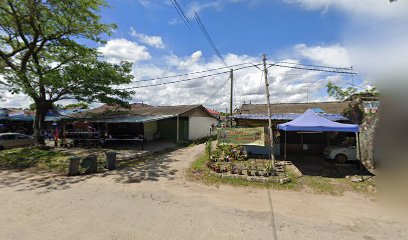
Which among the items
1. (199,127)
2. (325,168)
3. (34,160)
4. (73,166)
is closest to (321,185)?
(325,168)

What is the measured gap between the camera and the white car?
1222cm

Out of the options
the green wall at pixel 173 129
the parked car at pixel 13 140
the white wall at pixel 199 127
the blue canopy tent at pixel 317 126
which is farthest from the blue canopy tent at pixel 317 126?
the parked car at pixel 13 140

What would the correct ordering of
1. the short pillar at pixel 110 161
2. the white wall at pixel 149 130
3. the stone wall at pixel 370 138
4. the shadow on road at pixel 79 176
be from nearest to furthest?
the stone wall at pixel 370 138, the shadow on road at pixel 79 176, the short pillar at pixel 110 161, the white wall at pixel 149 130

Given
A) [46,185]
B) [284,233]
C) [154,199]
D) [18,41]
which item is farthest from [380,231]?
[18,41]

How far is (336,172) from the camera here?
10.7m

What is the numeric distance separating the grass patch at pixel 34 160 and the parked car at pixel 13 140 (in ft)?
3.66

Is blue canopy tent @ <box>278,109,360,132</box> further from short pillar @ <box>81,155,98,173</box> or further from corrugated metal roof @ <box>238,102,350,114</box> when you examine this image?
short pillar @ <box>81,155,98,173</box>

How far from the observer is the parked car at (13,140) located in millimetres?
16008

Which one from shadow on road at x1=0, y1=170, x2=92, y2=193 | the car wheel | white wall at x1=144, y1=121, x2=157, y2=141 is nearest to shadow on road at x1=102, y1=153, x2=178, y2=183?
shadow on road at x1=0, y1=170, x2=92, y2=193

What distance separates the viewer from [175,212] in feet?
20.2

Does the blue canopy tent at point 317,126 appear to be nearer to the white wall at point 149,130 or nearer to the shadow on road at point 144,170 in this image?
the shadow on road at point 144,170

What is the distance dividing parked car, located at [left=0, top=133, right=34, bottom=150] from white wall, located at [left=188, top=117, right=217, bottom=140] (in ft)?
45.4

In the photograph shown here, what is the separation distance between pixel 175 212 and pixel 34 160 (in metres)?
11.6

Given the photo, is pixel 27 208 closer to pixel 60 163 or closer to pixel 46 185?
pixel 46 185
